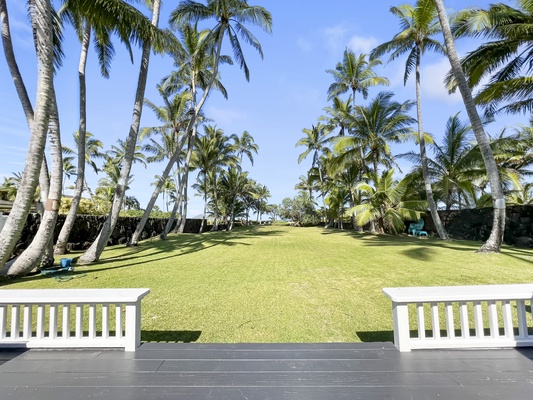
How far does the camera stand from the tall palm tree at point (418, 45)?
1264cm

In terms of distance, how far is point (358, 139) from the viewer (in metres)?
16.8

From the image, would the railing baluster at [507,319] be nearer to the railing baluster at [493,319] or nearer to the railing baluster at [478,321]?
the railing baluster at [493,319]

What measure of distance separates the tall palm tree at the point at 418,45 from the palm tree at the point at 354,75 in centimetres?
567

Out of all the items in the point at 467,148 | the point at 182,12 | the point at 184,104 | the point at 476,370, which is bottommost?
the point at 476,370

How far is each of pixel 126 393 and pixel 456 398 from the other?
2.28 meters

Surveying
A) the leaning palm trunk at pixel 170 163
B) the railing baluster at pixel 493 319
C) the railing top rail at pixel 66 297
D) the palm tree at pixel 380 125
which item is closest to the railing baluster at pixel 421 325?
the railing baluster at pixel 493 319

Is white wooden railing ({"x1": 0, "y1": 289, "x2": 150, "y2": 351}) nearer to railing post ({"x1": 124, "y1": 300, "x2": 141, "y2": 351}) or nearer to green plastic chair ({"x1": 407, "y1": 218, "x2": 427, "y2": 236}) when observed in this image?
railing post ({"x1": 124, "y1": 300, "x2": 141, "y2": 351})

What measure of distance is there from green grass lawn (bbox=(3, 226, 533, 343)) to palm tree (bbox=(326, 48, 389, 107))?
15.2 meters

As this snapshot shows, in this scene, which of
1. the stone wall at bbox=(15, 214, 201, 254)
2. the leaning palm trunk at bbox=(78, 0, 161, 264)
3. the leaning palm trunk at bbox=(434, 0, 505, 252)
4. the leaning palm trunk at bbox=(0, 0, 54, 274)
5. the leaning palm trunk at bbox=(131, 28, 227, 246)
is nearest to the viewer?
the leaning palm trunk at bbox=(0, 0, 54, 274)

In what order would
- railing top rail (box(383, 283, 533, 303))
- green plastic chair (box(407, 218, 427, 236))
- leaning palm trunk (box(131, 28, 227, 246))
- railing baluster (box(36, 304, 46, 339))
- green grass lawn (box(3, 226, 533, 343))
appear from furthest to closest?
1. green plastic chair (box(407, 218, 427, 236))
2. leaning palm trunk (box(131, 28, 227, 246))
3. green grass lawn (box(3, 226, 533, 343))
4. railing baluster (box(36, 304, 46, 339))
5. railing top rail (box(383, 283, 533, 303))

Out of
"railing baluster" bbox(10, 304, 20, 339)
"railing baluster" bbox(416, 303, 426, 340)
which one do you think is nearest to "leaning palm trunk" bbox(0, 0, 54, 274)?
"railing baluster" bbox(10, 304, 20, 339)

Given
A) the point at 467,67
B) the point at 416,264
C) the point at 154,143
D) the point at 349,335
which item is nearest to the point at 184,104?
the point at 154,143

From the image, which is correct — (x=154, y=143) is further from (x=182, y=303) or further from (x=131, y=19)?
(x=182, y=303)

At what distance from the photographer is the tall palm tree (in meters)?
12.6
